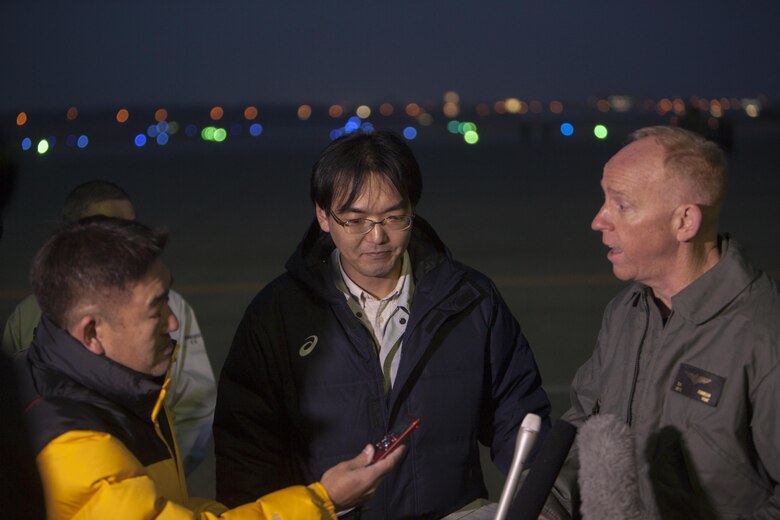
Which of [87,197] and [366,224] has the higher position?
[87,197]

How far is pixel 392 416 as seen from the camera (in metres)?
3.62

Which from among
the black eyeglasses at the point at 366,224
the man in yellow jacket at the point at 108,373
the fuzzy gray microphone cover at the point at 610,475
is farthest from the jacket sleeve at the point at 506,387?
the fuzzy gray microphone cover at the point at 610,475

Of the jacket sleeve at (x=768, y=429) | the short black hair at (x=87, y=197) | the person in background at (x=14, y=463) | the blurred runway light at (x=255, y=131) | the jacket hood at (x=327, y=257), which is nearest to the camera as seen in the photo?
the person in background at (x=14, y=463)

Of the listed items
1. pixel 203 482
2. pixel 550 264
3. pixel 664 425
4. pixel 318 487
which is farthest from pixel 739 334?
pixel 550 264

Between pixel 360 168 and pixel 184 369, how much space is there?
1.62 metres

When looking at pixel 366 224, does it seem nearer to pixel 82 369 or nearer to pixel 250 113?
pixel 82 369

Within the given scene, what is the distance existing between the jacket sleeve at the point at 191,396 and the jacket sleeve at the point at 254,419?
1025 millimetres

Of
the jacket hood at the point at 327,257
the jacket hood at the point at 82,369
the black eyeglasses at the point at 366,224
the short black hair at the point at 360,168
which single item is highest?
the short black hair at the point at 360,168

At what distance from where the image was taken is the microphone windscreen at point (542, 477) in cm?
240

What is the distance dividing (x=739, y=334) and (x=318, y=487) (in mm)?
1234

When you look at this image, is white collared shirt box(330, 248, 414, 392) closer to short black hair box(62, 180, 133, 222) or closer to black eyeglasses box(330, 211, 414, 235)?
black eyeglasses box(330, 211, 414, 235)

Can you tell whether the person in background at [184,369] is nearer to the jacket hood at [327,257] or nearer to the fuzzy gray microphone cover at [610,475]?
the jacket hood at [327,257]

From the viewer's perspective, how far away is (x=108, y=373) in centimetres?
261

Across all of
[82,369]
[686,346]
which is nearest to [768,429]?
[686,346]
